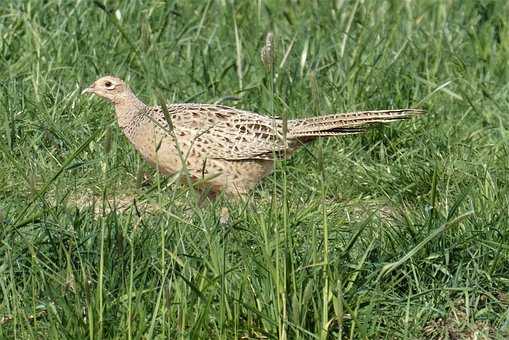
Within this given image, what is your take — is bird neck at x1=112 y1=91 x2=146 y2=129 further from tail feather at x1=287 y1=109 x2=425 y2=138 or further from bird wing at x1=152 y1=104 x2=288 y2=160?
tail feather at x1=287 y1=109 x2=425 y2=138

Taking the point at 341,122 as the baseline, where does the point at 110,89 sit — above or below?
above

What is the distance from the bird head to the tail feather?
1.01 metres

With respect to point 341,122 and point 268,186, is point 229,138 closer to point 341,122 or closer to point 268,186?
point 268,186

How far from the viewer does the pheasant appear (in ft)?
24.0

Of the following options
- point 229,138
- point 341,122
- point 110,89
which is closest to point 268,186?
point 229,138

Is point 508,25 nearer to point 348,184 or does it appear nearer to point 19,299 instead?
point 348,184

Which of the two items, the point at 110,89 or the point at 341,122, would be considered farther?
the point at 110,89

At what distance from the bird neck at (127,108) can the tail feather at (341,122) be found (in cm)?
89

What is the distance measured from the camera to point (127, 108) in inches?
304

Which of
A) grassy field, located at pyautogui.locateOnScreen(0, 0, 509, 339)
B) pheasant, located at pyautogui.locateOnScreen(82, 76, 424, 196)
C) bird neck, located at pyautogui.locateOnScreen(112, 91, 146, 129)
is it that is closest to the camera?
grassy field, located at pyautogui.locateOnScreen(0, 0, 509, 339)

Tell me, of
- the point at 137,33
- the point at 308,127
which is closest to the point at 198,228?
the point at 308,127

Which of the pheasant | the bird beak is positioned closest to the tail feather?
the pheasant

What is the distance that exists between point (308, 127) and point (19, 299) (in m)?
→ 2.51

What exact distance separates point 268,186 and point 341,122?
2.02 ft
